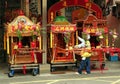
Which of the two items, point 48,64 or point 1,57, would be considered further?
point 1,57

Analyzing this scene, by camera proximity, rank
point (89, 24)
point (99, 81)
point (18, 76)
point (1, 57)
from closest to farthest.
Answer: point (99, 81)
point (18, 76)
point (89, 24)
point (1, 57)

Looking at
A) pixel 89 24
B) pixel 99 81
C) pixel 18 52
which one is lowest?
pixel 99 81

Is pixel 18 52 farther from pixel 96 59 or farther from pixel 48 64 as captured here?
pixel 96 59

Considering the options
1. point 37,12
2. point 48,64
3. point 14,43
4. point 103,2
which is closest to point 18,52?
point 14,43

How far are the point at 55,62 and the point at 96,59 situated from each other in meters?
1.77

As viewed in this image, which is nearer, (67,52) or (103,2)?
(67,52)

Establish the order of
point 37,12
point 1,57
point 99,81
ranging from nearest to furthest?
point 99,81 < point 37,12 < point 1,57

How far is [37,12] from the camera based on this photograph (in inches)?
703

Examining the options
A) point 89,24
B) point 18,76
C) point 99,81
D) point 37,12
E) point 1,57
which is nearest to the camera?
point 99,81

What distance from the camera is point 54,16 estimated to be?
16.7 metres

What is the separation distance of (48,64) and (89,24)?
2330 mm

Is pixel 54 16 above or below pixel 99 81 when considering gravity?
above

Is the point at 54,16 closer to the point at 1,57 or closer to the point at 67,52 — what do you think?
the point at 67,52

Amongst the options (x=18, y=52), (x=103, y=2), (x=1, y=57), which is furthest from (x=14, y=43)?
(x=103, y=2)
